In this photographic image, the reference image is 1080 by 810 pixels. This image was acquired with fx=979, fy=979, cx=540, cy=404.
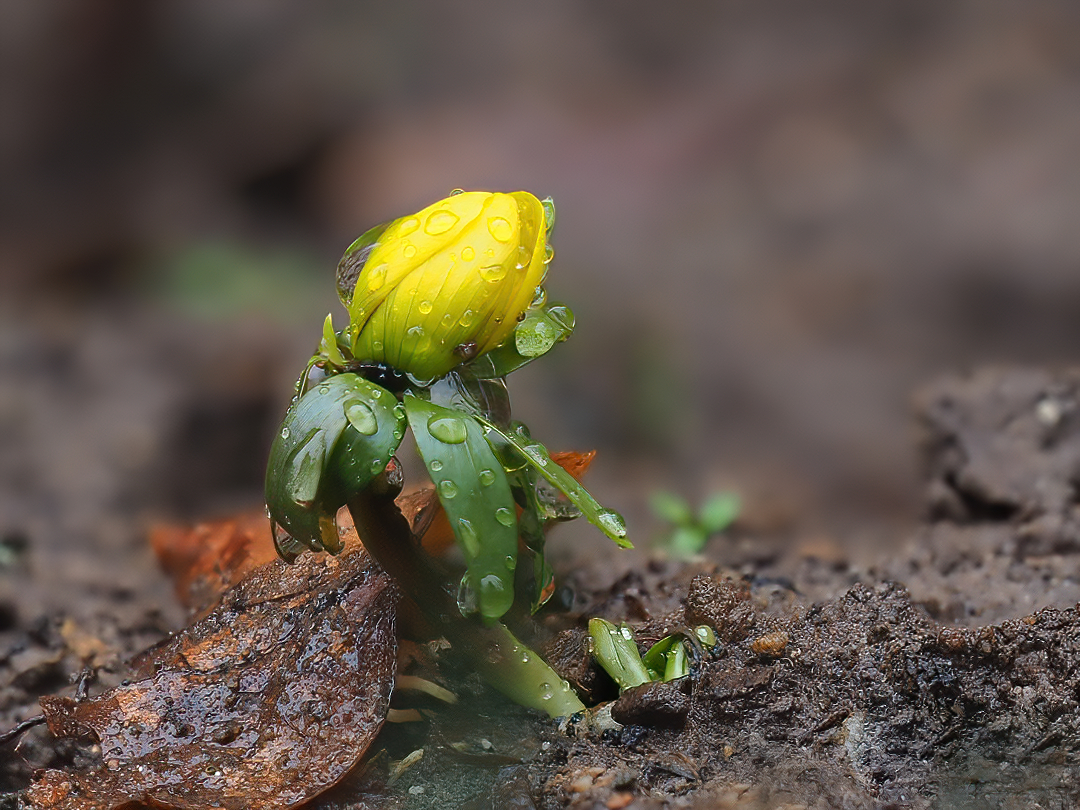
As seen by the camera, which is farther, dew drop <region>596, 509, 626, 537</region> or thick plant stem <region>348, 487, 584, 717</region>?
thick plant stem <region>348, 487, 584, 717</region>

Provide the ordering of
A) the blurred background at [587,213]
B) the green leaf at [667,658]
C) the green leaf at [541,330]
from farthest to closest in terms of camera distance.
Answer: the blurred background at [587,213] < the green leaf at [667,658] < the green leaf at [541,330]

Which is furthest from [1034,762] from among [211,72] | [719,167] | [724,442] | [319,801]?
[211,72]

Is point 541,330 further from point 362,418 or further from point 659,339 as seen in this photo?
point 659,339

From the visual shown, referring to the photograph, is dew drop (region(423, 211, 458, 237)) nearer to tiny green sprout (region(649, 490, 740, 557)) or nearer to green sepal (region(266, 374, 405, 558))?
green sepal (region(266, 374, 405, 558))

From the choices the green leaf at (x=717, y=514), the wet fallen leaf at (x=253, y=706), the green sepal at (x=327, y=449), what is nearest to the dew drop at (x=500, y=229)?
the green sepal at (x=327, y=449)

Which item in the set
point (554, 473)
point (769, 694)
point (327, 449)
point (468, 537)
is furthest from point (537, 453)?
point (769, 694)

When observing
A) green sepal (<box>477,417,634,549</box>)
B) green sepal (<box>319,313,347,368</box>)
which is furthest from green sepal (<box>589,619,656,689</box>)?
green sepal (<box>319,313,347,368</box>)

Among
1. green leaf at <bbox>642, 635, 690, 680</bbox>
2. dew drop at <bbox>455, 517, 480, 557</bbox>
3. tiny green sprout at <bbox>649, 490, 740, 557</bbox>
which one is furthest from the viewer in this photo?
tiny green sprout at <bbox>649, 490, 740, 557</bbox>

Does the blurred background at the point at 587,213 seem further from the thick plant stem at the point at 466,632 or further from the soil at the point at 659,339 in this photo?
the thick plant stem at the point at 466,632
